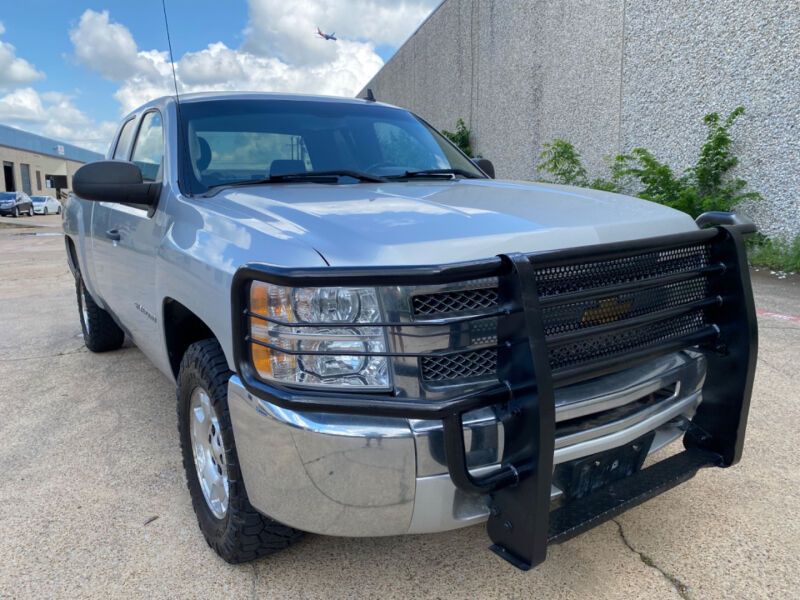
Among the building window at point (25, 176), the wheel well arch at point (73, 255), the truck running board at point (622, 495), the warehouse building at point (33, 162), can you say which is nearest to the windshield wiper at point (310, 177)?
the truck running board at point (622, 495)

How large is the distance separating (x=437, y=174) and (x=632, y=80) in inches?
309

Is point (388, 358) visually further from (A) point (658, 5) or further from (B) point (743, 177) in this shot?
(A) point (658, 5)

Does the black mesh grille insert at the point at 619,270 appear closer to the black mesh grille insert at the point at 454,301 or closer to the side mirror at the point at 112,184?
the black mesh grille insert at the point at 454,301

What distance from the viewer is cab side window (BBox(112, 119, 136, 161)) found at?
13.8ft

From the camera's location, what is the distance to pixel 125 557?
7.84ft

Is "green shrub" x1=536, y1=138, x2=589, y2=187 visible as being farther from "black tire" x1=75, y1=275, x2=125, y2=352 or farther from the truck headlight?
the truck headlight

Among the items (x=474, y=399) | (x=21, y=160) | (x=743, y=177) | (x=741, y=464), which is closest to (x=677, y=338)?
(x=474, y=399)

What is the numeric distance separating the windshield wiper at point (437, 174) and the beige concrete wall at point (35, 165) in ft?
165

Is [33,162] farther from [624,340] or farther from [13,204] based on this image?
[624,340]

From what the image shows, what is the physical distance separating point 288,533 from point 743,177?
812 centimetres

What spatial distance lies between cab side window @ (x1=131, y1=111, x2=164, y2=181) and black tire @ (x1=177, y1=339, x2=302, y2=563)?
123 cm

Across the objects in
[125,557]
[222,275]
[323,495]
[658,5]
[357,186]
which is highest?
[658,5]

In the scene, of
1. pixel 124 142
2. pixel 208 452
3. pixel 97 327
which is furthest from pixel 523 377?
pixel 97 327

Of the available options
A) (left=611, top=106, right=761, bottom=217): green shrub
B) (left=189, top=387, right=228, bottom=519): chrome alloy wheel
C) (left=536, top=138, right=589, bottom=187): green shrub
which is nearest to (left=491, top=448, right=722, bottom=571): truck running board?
(left=189, top=387, right=228, bottom=519): chrome alloy wheel
